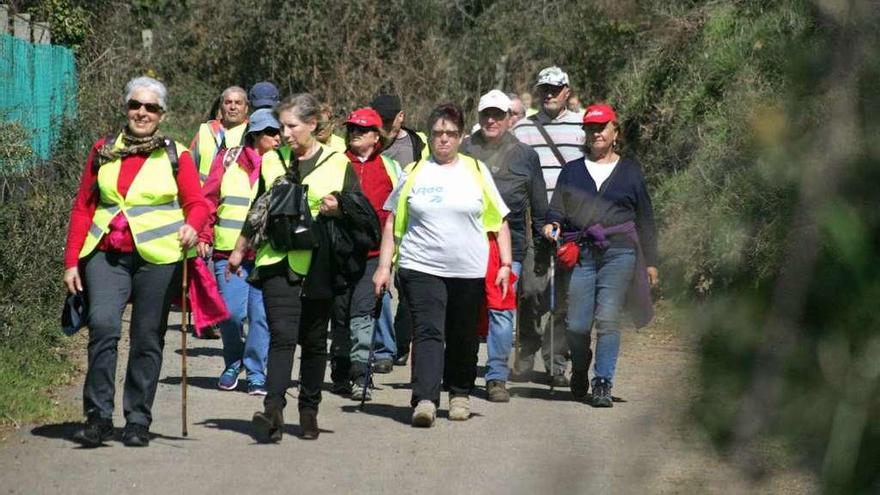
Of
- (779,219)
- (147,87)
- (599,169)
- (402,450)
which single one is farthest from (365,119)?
(779,219)

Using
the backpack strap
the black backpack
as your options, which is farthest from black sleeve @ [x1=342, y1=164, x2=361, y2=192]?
the backpack strap

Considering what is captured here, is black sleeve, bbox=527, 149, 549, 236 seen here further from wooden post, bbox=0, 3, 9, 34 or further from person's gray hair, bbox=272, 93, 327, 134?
wooden post, bbox=0, 3, 9, 34

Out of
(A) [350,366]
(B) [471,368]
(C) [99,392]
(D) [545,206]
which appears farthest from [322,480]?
(D) [545,206]

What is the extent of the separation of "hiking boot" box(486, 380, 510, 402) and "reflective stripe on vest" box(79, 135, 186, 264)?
2634 mm

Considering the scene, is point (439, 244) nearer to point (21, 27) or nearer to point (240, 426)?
point (240, 426)

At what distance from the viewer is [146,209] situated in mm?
7684

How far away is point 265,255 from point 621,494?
21.8ft

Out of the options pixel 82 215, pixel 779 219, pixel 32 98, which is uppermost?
pixel 32 98

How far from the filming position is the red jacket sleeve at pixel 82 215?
24.9 ft

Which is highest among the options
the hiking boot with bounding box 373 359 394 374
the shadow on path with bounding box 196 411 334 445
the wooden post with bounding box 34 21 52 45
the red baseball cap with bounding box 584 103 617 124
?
the wooden post with bounding box 34 21 52 45

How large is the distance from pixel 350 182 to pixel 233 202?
1.93 m

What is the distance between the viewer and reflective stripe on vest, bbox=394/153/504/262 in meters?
8.83

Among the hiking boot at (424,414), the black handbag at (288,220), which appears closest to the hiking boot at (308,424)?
the hiking boot at (424,414)

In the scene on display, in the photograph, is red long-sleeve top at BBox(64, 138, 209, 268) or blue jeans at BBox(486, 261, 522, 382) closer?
red long-sleeve top at BBox(64, 138, 209, 268)
